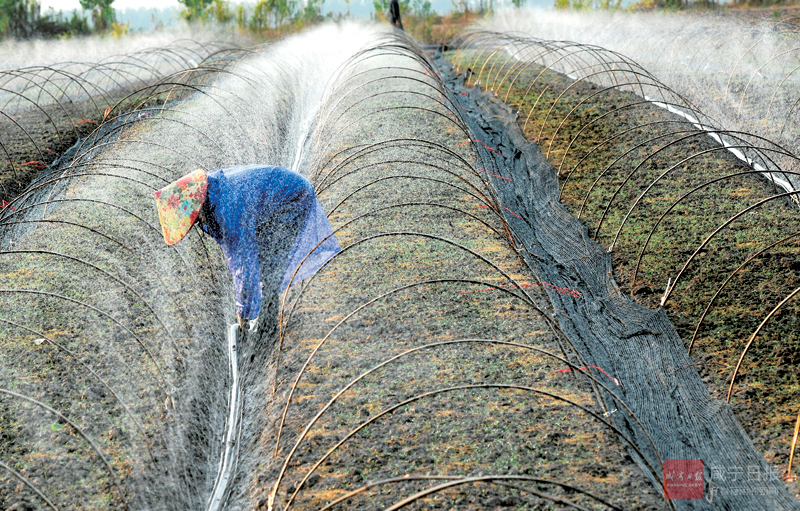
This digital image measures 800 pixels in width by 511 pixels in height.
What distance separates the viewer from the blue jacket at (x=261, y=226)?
176 inches

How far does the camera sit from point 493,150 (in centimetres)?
958

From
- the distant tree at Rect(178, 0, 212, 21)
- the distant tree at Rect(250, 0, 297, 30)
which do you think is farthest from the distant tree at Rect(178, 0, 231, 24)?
the distant tree at Rect(250, 0, 297, 30)

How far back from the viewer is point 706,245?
645 cm

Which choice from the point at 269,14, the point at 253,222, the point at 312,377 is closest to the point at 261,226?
the point at 253,222

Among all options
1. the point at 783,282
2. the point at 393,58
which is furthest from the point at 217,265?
the point at 393,58

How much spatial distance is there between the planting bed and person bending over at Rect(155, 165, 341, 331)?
11.0 feet

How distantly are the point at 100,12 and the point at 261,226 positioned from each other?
95.8ft

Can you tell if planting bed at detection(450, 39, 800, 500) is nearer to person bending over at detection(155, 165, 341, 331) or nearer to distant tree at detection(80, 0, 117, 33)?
person bending over at detection(155, 165, 341, 331)

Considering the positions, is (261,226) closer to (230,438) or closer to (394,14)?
(230,438)

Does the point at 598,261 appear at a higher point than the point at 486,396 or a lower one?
higher

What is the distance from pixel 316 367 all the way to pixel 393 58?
12.1 m

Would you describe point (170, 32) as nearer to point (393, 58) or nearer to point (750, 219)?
point (393, 58)

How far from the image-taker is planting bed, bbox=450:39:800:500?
4.65m

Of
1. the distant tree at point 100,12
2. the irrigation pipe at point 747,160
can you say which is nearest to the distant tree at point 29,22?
the distant tree at point 100,12
